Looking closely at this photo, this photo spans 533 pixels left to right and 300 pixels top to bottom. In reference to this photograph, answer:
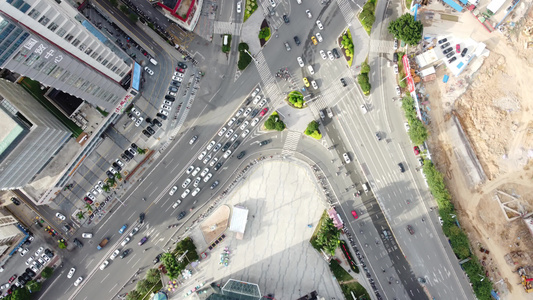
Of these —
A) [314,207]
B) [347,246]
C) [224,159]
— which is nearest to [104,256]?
[224,159]

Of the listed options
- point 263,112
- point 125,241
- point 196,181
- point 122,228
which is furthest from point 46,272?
point 263,112

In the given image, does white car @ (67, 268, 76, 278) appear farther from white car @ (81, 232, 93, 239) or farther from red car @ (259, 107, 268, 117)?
red car @ (259, 107, 268, 117)

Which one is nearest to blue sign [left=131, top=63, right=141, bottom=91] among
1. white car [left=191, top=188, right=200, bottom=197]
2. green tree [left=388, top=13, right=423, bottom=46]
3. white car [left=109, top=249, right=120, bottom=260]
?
white car [left=191, top=188, right=200, bottom=197]

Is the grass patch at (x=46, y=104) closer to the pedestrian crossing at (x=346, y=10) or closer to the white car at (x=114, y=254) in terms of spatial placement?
the white car at (x=114, y=254)

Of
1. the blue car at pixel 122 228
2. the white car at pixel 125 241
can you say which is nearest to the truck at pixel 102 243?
the blue car at pixel 122 228

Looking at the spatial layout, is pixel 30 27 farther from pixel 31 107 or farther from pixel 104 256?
pixel 104 256
